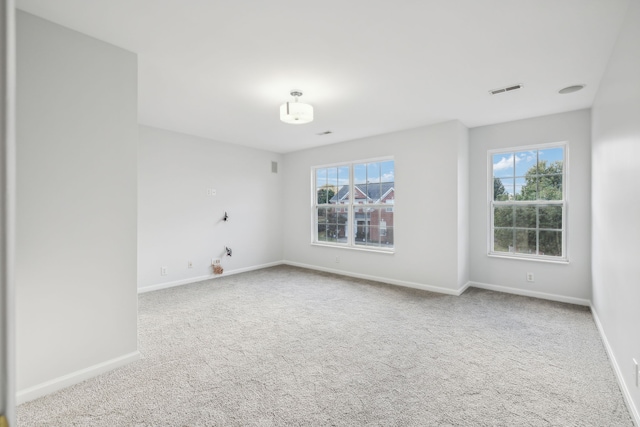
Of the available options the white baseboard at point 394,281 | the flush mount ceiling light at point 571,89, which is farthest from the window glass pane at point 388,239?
the flush mount ceiling light at point 571,89

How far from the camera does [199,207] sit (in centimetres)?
512

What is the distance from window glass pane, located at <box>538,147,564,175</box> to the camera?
157 inches

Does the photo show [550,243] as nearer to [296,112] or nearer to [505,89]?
[505,89]

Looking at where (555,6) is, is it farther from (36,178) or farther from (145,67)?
(36,178)

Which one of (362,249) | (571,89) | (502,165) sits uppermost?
(571,89)

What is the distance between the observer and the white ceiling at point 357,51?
192cm

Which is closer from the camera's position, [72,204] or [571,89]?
[72,204]

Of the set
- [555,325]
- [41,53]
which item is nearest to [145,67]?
[41,53]

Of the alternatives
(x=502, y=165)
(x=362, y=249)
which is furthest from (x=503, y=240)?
(x=362, y=249)

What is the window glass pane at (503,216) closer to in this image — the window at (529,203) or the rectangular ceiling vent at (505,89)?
the window at (529,203)

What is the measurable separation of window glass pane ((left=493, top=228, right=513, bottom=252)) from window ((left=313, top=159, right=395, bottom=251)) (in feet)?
5.05

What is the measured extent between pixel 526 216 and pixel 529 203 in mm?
189

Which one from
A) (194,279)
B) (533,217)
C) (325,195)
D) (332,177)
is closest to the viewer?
(533,217)

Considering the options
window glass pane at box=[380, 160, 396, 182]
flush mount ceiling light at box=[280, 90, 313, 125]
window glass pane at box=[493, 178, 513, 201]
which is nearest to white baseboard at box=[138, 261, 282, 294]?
window glass pane at box=[380, 160, 396, 182]
